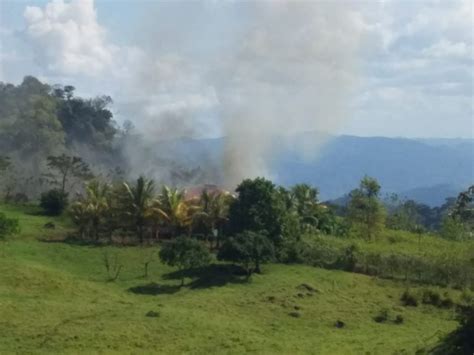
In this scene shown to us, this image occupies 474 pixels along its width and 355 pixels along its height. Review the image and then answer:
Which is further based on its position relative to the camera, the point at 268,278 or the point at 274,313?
the point at 268,278

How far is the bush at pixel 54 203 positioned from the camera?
68375mm

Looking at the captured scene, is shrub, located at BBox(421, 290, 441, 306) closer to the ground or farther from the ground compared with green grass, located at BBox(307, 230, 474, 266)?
closer to the ground

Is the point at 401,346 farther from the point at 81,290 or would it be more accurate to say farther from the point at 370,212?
the point at 370,212

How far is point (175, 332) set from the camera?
112 feet

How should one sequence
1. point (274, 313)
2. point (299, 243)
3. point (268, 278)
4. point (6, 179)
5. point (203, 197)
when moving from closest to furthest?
1. point (274, 313)
2. point (268, 278)
3. point (299, 243)
4. point (203, 197)
5. point (6, 179)

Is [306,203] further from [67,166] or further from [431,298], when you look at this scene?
[67,166]

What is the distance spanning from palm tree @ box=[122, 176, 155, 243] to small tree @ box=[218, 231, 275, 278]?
9471mm

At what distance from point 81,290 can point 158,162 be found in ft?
Result: 295

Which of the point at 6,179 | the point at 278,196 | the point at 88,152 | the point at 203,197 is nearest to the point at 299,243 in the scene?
the point at 278,196

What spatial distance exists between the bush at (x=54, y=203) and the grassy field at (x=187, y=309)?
46.5ft

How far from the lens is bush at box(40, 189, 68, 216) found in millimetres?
68375

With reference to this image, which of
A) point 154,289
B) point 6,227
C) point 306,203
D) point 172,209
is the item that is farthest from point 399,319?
point 6,227

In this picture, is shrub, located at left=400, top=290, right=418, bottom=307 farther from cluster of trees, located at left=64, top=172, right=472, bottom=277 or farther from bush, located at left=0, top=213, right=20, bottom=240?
bush, located at left=0, top=213, right=20, bottom=240

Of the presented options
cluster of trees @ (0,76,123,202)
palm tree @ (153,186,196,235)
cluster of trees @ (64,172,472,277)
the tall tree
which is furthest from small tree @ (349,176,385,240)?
cluster of trees @ (0,76,123,202)
